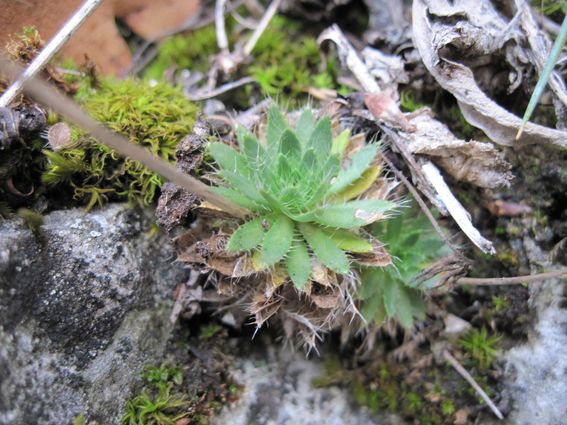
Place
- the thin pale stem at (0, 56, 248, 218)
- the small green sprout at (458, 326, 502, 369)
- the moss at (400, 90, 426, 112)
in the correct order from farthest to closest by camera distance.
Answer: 1. the moss at (400, 90, 426, 112)
2. the small green sprout at (458, 326, 502, 369)
3. the thin pale stem at (0, 56, 248, 218)

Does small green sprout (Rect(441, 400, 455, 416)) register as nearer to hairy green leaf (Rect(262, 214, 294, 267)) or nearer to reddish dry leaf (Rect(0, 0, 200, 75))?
hairy green leaf (Rect(262, 214, 294, 267))

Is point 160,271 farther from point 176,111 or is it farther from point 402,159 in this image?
point 402,159

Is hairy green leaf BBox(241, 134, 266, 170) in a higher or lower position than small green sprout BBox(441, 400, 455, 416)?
higher

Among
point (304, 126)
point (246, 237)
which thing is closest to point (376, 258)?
point (246, 237)

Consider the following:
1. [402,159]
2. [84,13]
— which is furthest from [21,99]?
[402,159]

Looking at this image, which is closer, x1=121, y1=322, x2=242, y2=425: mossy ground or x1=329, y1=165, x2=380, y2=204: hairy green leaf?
x1=121, y1=322, x2=242, y2=425: mossy ground

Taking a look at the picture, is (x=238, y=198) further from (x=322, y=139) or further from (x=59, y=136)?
(x=59, y=136)

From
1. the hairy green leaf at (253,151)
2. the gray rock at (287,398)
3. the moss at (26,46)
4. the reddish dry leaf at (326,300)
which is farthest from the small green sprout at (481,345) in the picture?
the moss at (26,46)

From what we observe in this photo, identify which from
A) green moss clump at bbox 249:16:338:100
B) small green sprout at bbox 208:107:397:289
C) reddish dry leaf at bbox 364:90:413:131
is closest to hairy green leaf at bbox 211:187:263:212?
small green sprout at bbox 208:107:397:289
